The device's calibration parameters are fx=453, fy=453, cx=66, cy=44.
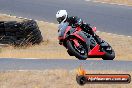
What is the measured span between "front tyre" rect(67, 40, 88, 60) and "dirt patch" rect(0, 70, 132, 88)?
7.79m

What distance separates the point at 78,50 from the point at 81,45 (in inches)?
5.6

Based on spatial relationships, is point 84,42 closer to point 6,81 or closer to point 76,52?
point 76,52

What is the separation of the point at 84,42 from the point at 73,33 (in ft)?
0.84

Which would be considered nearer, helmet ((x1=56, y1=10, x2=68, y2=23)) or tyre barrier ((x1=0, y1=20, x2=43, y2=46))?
helmet ((x1=56, y1=10, x2=68, y2=23))

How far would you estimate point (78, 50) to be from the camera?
771 centimetres

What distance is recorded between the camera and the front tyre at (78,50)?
7578 millimetres

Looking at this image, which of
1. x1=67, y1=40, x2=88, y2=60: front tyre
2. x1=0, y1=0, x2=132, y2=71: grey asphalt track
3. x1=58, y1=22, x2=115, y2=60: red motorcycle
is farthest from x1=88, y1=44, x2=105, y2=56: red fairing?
x1=0, y1=0, x2=132, y2=71: grey asphalt track

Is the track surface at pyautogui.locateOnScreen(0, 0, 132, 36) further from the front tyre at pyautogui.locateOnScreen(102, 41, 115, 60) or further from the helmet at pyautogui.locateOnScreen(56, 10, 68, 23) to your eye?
the helmet at pyautogui.locateOnScreen(56, 10, 68, 23)

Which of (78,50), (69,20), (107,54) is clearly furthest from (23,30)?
(107,54)

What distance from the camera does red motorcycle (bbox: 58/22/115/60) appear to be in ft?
24.9

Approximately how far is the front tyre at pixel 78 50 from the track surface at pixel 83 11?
23.5 metres

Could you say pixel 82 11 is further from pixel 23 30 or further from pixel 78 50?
pixel 78 50

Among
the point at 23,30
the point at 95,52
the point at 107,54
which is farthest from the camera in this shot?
the point at 23,30

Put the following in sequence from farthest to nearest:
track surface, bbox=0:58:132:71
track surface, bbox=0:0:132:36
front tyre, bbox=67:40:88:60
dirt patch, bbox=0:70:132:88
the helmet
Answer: track surface, bbox=0:0:132:36
dirt patch, bbox=0:70:132:88
track surface, bbox=0:58:132:71
the helmet
front tyre, bbox=67:40:88:60
